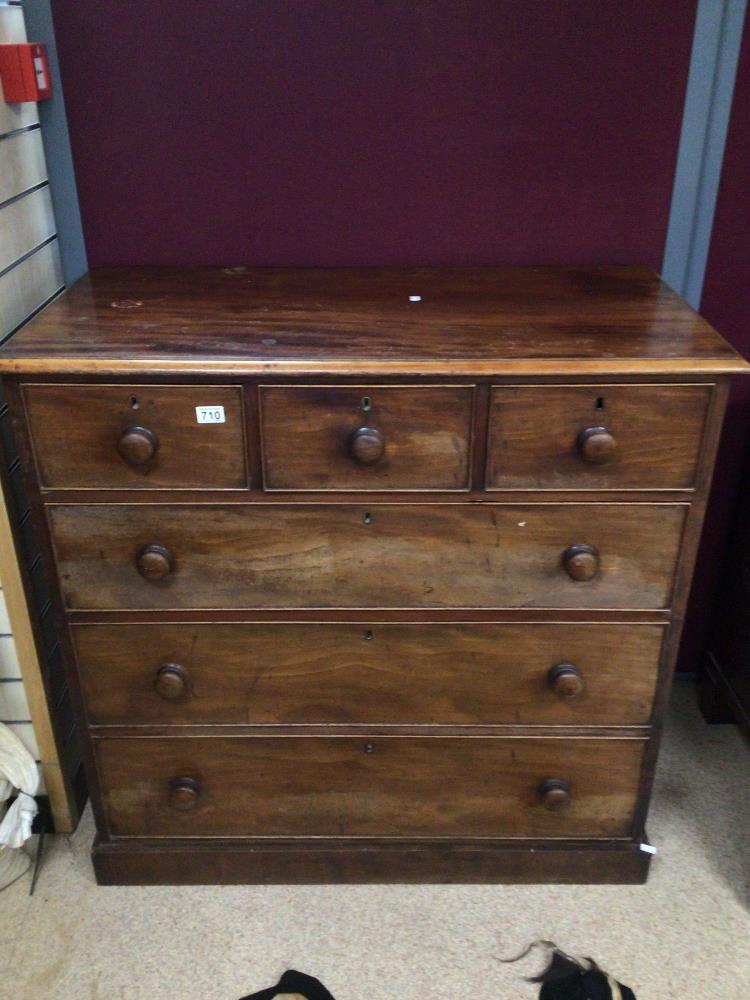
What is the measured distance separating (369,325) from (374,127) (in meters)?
0.49

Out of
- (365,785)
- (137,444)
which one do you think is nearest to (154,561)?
(137,444)

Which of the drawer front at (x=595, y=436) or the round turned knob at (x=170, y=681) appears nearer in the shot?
the drawer front at (x=595, y=436)

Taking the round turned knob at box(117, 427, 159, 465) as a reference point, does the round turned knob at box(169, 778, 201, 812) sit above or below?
below

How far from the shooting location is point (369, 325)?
1483 mm

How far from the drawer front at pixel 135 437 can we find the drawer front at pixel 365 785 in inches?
19.5

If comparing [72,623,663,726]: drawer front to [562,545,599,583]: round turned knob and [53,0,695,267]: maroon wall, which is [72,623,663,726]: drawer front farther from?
[53,0,695,267]: maroon wall

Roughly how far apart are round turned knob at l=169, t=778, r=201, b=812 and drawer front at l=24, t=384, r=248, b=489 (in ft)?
1.85

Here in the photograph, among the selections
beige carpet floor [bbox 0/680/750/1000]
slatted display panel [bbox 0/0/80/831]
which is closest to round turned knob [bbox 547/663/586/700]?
beige carpet floor [bbox 0/680/750/1000]

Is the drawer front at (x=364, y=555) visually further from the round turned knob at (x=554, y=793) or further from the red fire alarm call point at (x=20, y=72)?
the red fire alarm call point at (x=20, y=72)

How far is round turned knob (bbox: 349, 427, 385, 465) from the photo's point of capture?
4.54 feet

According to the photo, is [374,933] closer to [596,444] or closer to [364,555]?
[364,555]

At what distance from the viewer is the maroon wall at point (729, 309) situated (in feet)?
5.80

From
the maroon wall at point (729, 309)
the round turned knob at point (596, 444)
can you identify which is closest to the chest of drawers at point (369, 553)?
the round turned knob at point (596, 444)

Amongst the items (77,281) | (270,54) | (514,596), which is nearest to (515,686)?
(514,596)
